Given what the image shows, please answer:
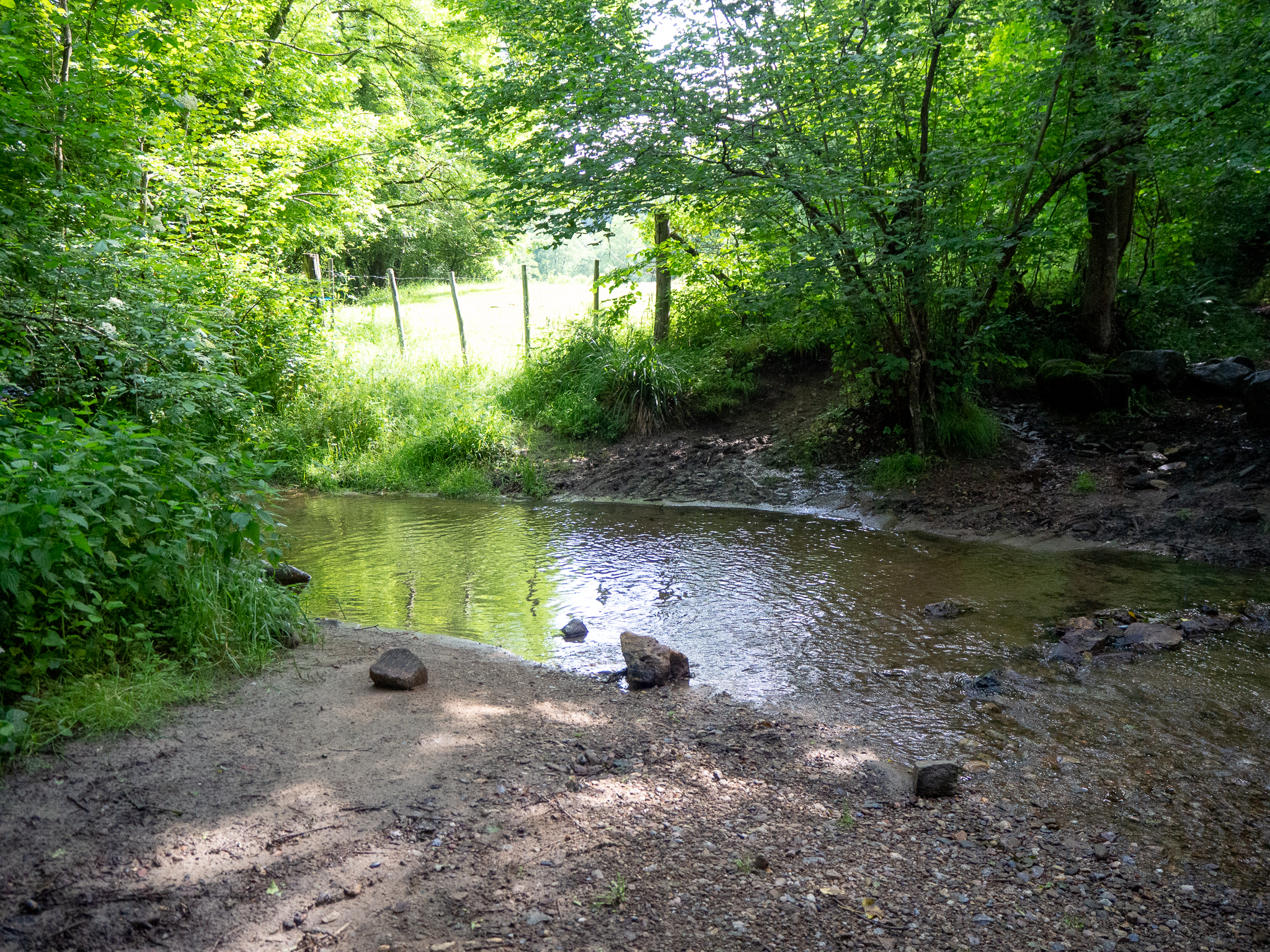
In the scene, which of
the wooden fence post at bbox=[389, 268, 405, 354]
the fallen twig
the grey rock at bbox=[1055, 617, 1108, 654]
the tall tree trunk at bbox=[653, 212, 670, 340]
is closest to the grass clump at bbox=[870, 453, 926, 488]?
the grey rock at bbox=[1055, 617, 1108, 654]

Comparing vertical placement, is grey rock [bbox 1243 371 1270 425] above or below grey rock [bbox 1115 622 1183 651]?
above

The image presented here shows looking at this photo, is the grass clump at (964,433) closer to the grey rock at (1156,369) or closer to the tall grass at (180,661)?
the grey rock at (1156,369)

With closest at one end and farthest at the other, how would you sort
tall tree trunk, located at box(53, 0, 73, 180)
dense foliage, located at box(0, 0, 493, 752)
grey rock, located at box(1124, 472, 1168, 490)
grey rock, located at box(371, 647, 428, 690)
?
dense foliage, located at box(0, 0, 493, 752) → grey rock, located at box(371, 647, 428, 690) → tall tree trunk, located at box(53, 0, 73, 180) → grey rock, located at box(1124, 472, 1168, 490)

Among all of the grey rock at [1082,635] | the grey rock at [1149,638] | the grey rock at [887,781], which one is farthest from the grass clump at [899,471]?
the grey rock at [887,781]

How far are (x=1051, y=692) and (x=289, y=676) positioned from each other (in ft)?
14.4

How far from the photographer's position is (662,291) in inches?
520

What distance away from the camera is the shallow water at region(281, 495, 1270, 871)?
12.3 feet

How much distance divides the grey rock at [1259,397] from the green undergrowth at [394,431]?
9028mm

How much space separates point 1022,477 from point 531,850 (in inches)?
307

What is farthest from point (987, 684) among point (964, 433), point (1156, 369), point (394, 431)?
point (394, 431)

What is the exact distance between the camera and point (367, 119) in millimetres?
14227

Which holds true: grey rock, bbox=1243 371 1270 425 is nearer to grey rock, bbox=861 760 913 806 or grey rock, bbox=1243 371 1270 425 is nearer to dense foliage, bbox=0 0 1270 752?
dense foliage, bbox=0 0 1270 752

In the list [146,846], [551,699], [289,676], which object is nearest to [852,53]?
[551,699]

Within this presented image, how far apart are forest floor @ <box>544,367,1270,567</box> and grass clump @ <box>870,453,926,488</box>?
0.13 m
